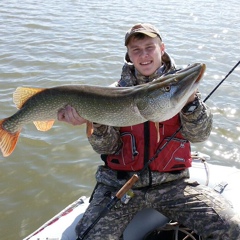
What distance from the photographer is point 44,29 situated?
1106 cm

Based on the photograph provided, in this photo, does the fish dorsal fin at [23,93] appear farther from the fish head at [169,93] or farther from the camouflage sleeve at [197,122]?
the camouflage sleeve at [197,122]

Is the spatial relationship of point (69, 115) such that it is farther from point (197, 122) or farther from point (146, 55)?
point (197, 122)

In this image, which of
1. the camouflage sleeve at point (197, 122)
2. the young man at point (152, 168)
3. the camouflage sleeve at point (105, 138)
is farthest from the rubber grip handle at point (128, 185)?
the camouflage sleeve at point (197, 122)

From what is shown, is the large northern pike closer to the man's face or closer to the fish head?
the fish head

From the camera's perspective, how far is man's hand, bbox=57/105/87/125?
9.89 feet

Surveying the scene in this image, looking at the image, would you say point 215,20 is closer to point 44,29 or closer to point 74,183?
point 44,29

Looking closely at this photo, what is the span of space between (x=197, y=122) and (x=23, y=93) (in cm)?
147

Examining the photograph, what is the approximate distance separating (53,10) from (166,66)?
1091 centimetres

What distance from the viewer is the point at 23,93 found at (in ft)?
10.1

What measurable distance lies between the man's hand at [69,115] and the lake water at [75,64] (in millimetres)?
1739

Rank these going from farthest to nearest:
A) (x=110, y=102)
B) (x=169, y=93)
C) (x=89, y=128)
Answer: (x=89, y=128), (x=110, y=102), (x=169, y=93)

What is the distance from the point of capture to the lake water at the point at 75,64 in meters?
4.70

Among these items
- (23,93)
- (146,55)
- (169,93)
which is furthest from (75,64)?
(169,93)

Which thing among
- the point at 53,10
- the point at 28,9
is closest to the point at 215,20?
the point at 53,10
